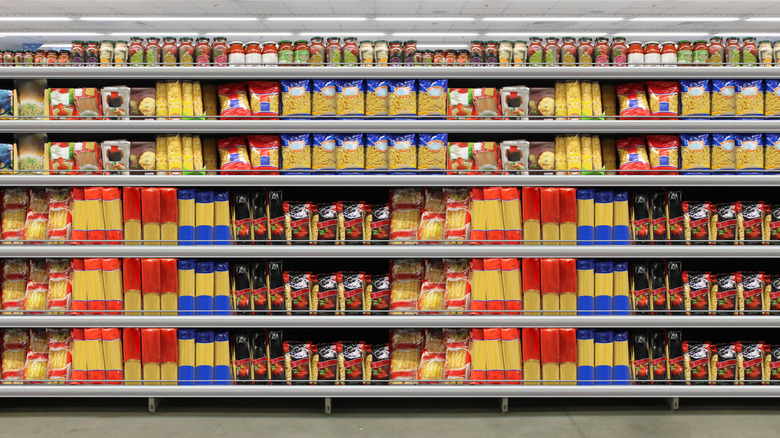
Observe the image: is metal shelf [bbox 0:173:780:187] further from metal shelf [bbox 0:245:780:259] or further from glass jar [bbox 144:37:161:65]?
glass jar [bbox 144:37:161:65]

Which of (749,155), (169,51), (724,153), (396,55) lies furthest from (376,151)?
(749,155)

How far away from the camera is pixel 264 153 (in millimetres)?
2748

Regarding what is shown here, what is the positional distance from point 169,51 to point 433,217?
148 centimetres

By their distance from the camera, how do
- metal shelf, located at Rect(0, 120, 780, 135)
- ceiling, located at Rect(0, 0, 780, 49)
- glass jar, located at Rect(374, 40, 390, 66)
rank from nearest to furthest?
metal shelf, located at Rect(0, 120, 780, 135) < glass jar, located at Rect(374, 40, 390, 66) < ceiling, located at Rect(0, 0, 780, 49)

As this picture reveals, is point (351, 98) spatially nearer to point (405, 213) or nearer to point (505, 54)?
point (405, 213)

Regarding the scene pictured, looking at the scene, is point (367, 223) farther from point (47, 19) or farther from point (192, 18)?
point (47, 19)

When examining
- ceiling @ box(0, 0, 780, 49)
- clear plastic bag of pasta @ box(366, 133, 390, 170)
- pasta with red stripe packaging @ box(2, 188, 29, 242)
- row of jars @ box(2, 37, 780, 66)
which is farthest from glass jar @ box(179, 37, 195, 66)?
ceiling @ box(0, 0, 780, 49)

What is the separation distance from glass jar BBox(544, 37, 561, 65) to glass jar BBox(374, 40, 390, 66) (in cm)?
75

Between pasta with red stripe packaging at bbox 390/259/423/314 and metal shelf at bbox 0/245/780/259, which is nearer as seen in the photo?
metal shelf at bbox 0/245/780/259

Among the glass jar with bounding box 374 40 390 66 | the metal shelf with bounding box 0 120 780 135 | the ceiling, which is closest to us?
the metal shelf with bounding box 0 120 780 135

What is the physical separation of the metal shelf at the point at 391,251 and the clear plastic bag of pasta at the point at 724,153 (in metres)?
0.38

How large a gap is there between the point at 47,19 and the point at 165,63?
43.8 ft

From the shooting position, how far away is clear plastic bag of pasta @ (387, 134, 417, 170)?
2738mm

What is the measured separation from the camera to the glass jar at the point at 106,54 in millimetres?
2729
